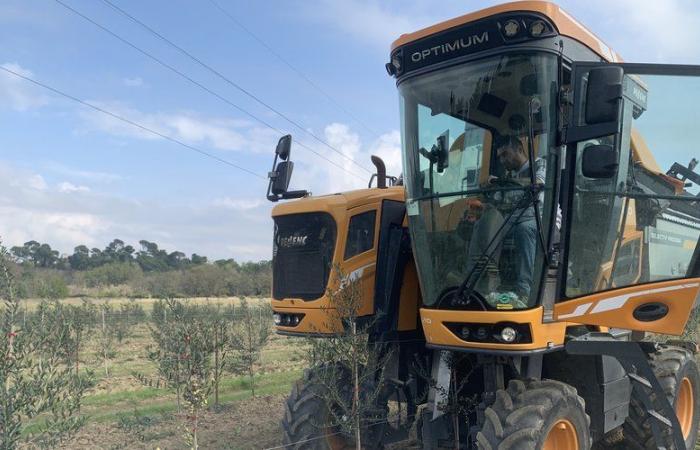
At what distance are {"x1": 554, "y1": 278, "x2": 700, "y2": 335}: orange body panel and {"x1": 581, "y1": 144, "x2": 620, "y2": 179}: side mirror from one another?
37.7 inches

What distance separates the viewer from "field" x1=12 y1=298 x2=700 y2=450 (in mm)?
7797

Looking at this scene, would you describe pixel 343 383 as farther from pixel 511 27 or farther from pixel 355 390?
pixel 511 27

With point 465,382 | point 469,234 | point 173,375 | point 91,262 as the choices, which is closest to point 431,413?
point 465,382

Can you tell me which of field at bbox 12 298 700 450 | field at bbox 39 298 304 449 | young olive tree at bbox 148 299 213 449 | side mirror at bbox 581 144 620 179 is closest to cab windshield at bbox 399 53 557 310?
side mirror at bbox 581 144 620 179

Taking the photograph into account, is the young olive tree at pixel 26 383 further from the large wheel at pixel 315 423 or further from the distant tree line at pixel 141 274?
the distant tree line at pixel 141 274

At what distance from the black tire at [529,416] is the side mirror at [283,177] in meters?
2.74

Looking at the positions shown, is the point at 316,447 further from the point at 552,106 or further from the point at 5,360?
the point at 552,106

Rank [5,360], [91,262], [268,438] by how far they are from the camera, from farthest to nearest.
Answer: [91,262] < [268,438] < [5,360]

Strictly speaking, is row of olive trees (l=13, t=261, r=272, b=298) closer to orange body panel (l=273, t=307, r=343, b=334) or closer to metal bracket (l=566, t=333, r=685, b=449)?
orange body panel (l=273, t=307, r=343, b=334)

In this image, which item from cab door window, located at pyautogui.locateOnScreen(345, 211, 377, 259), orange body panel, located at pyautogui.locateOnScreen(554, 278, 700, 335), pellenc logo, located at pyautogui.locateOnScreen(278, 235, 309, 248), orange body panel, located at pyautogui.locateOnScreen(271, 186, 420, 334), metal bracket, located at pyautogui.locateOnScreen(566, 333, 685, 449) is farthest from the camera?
pellenc logo, located at pyautogui.locateOnScreen(278, 235, 309, 248)

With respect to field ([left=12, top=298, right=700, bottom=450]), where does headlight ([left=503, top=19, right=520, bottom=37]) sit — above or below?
above

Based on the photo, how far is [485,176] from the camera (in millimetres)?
4391

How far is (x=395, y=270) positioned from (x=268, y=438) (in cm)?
367

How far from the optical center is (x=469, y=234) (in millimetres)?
4430
